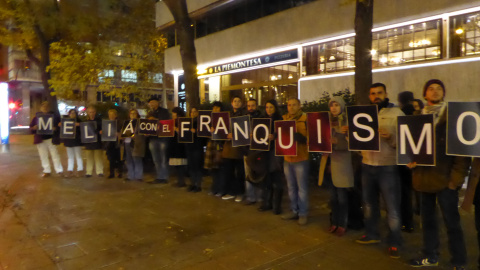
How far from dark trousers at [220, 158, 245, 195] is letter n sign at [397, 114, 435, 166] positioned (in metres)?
3.49

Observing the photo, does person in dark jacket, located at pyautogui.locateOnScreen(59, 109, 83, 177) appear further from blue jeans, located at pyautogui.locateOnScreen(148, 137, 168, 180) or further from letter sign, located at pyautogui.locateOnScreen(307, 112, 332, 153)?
letter sign, located at pyautogui.locateOnScreen(307, 112, 332, 153)

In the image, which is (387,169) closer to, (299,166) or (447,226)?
(447,226)

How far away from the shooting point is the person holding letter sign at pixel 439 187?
12.8 ft

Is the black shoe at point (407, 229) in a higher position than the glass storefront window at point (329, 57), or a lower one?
lower

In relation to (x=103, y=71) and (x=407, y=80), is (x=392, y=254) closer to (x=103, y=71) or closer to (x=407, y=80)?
(x=407, y=80)

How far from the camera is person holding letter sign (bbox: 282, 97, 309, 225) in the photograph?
5.72 metres

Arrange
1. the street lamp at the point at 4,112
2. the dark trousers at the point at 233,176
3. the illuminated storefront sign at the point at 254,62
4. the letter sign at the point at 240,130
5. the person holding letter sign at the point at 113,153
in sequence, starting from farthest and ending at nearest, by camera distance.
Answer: the street lamp at the point at 4,112 < the illuminated storefront sign at the point at 254,62 < the person holding letter sign at the point at 113,153 < the dark trousers at the point at 233,176 < the letter sign at the point at 240,130

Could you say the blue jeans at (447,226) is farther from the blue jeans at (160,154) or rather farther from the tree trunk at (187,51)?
the tree trunk at (187,51)

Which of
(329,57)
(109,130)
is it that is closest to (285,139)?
(109,130)

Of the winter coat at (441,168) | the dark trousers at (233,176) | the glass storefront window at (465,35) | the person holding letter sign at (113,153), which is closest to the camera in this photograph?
the winter coat at (441,168)

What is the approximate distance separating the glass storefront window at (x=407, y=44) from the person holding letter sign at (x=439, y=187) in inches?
325

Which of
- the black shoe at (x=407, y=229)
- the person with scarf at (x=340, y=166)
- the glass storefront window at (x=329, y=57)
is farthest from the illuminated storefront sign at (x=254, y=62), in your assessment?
the black shoe at (x=407, y=229)

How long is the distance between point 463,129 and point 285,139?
2.61m

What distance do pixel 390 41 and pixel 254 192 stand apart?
8.24 meters
